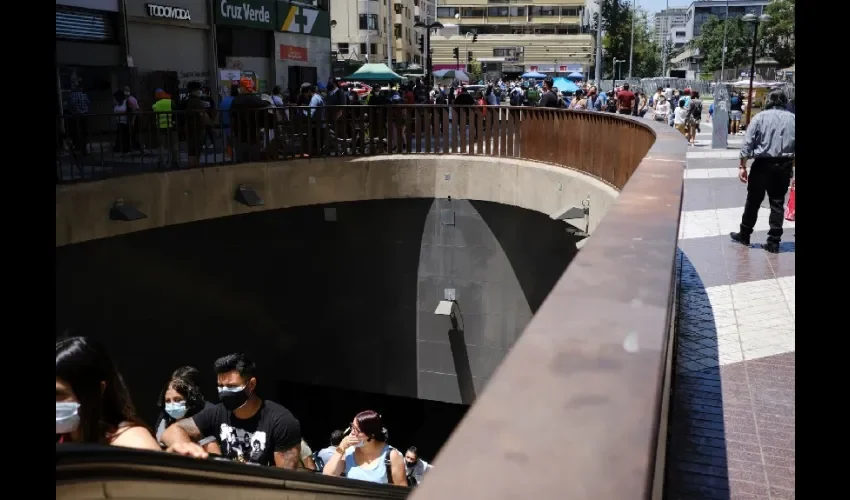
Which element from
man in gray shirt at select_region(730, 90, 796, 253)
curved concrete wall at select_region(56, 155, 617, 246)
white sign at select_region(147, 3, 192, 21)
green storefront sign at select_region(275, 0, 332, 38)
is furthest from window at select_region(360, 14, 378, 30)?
man in gray shirt at select_region(730, 90, 796, 253)

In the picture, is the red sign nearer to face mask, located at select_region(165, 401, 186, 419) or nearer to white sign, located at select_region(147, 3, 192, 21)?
white sign, located at select_region(147, 3, 192, 21)

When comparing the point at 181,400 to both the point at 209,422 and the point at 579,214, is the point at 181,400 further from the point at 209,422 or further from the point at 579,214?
the point at 579,214

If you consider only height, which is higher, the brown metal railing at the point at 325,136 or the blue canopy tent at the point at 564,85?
the blue canopy tent at the point at 564,85

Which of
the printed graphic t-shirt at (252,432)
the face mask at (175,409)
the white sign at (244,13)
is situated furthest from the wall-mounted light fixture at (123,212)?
the white sign at (244,13)

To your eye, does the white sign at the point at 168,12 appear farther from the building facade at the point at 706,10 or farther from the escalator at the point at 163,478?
the building facade at the point at 706,10

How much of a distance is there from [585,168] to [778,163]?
14.4 feet

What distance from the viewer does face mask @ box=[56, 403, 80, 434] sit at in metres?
2.10

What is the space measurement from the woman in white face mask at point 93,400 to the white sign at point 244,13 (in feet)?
66.9

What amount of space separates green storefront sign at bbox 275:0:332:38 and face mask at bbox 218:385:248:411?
2044 centimetres

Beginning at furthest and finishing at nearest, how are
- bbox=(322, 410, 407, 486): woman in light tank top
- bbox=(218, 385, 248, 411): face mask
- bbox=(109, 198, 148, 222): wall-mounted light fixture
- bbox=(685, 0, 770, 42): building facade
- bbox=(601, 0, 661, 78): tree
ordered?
1. bbox=(685, 0, 770, 42): building facade
2. bbox=(601, 0, 661, 78): tree
3. bbox=(109, 198, 148, 222): wall-mounted light fixture
4. bbox=(322, 410, 407, 486): woman in light tank top
5. bbox=(218, 385, 248, 411): face mask

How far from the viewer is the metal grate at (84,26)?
16.2m

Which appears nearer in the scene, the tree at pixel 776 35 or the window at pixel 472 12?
the tree at pixel 776 35

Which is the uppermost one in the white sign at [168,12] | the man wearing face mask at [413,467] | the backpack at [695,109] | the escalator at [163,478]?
the white sign at [168,12]

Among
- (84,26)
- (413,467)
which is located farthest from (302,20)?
(413,467)
